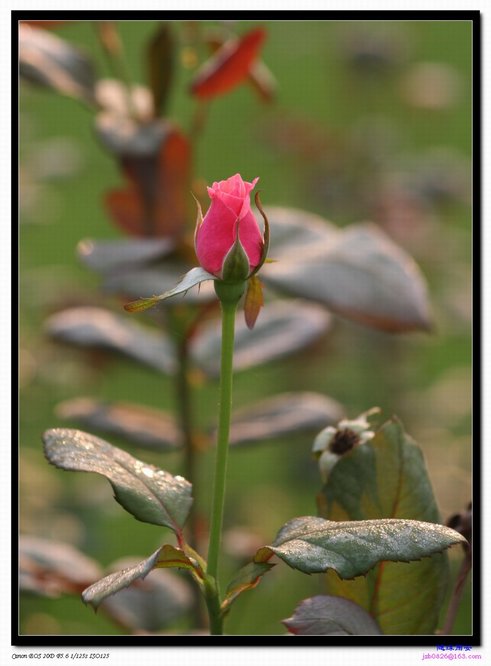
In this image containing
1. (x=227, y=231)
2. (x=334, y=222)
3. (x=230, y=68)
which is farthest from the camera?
(x=334, y=222)

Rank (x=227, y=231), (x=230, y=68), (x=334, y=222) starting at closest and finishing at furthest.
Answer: (x=227, y=231)
(x=230, y=68)
(x=334, y=222)

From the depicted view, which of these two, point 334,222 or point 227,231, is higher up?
point 334,222

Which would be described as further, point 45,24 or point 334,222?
point 334,222

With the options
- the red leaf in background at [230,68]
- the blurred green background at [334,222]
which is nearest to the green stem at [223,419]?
the red leaf in background at [230,68]

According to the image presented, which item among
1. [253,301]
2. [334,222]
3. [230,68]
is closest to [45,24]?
[230,68]

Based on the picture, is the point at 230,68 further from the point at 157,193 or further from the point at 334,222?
the point at 334,222
